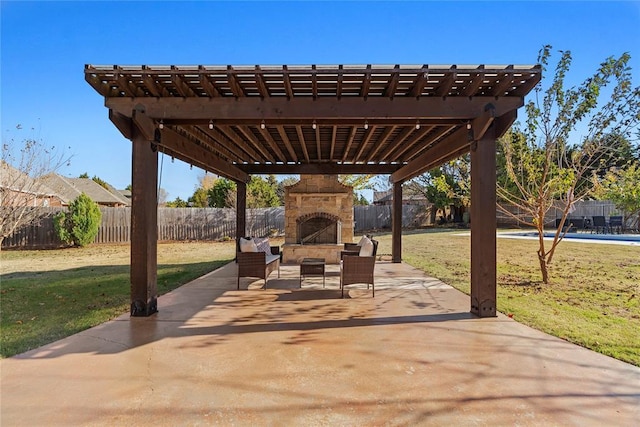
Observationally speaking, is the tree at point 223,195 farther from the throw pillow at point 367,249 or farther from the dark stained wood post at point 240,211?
the throw pillow at point 367,249

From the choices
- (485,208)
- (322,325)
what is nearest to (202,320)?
(322,325)

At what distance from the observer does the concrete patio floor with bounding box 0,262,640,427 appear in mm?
2414

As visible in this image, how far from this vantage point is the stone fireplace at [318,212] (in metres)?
10.7

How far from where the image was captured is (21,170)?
999 centimetres

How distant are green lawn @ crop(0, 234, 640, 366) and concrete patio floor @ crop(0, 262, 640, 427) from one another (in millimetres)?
500

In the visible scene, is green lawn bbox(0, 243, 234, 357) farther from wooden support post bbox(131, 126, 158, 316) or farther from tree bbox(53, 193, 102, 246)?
tree bbox(53, 193, 102, 246)

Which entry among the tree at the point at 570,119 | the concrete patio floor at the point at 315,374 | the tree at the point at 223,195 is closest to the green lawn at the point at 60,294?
the concrete patio floor at the point at 315,374

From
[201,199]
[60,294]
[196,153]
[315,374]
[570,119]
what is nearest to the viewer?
[315,374]

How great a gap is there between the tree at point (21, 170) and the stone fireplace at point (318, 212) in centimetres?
736

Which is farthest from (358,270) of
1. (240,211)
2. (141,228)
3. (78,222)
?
(78,222)

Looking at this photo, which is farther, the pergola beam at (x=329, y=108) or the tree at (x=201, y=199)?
the tree at (x=201, y=199)

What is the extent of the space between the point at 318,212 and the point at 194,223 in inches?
469

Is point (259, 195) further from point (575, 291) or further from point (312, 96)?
point (575, 291)

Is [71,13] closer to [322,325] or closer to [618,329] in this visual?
[322,325]
